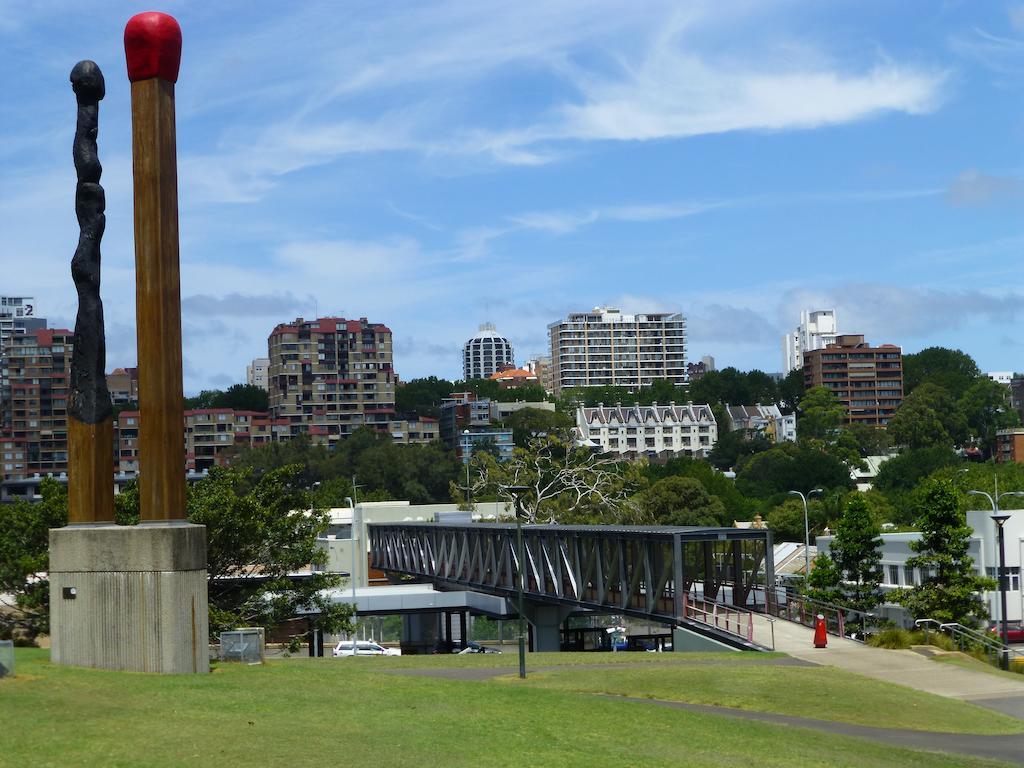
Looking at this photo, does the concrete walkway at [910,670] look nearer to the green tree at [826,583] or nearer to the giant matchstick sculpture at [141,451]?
the green tree at [826,583]

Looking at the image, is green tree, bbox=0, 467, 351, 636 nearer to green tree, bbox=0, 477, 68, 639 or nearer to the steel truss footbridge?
green tree, bbox=0, 477, 68, 639

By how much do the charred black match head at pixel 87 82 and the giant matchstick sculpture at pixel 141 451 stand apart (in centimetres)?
2

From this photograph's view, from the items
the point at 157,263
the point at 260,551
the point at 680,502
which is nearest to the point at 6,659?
the point at 157,263

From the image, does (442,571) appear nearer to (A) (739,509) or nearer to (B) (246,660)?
(B) (246,660)

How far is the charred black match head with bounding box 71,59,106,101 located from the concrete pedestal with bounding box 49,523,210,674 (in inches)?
328

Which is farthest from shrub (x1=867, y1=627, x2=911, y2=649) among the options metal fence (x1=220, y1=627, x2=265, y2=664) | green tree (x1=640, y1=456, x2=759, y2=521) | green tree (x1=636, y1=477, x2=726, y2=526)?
green tree (x1=640, y1=456, x2=759, y2=521)

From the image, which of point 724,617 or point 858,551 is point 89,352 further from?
point 858,551

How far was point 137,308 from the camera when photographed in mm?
26047

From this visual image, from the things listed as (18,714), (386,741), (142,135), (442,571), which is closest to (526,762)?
(386,741)

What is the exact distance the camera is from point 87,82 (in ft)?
87.7

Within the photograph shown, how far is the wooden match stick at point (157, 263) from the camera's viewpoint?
2566cm

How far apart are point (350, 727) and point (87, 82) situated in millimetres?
13713

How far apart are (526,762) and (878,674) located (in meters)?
19.4

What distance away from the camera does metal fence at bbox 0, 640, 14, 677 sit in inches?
851
